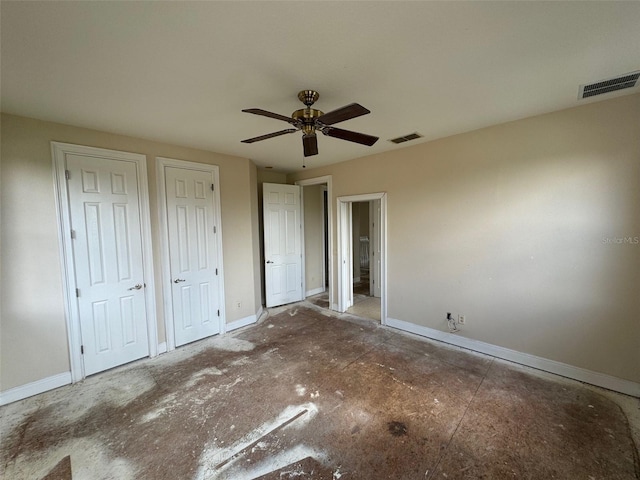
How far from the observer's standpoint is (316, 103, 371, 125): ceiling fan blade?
1559 millimetres

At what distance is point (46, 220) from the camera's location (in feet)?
7.82

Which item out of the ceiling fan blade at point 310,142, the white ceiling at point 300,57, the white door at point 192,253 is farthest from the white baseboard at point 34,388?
the ceiling fan blade at point 310,142

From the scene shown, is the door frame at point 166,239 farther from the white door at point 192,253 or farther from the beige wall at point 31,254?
the beige wall at point 31,254

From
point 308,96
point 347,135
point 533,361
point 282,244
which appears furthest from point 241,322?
point 533,361

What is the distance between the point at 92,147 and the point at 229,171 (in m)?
1.49

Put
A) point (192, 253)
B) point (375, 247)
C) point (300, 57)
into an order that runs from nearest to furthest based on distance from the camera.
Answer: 1. point (300, 57)
2. point (192, 253)
3. point (375, 247)

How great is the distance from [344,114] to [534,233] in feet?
7.76

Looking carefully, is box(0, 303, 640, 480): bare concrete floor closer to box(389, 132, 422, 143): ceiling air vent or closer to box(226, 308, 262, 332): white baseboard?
box(226, 308, 262, 332): white baseboard

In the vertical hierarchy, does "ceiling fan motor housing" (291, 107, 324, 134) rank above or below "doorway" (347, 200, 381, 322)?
above

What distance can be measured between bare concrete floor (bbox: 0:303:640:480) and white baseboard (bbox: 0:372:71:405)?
87 millimetres

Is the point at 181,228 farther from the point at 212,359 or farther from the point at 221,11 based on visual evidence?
the point at 221,11

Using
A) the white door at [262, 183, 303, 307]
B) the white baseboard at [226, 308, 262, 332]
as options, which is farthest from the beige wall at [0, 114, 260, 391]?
the white door at [262, 183, 303, 307]

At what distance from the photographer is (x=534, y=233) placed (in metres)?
2.59

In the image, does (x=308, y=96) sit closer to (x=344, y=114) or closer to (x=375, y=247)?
(x=344, y=114)
